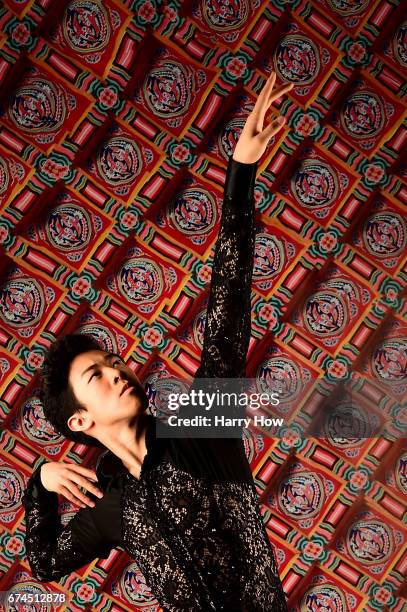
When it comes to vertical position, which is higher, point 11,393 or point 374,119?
point 374,119

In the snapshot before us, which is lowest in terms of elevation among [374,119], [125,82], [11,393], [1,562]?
[1,562]

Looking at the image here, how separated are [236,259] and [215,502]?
1.23ft

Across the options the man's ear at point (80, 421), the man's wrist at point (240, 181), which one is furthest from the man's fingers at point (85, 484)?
the man's wrist at point (240, 181)

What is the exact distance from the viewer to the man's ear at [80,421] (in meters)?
1.16

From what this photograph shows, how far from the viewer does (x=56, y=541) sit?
123cm

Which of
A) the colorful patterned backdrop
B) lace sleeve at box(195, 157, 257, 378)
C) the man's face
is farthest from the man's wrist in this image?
the colorful patterned backdrop

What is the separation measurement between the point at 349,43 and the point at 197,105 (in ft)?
1.19

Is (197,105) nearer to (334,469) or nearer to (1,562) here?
(334,469)

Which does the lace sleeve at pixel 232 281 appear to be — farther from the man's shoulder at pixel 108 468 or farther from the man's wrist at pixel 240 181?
the man's shoulder at pixel 108 468

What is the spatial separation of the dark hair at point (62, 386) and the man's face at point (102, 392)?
11 millimetres

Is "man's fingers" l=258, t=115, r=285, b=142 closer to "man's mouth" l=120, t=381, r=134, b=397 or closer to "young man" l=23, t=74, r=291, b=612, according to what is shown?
"young man" l=23, t=74, r=291, b=612

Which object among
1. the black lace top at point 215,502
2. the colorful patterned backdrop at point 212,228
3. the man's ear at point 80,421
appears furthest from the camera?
the colorful patterned backdrop at point 212,228

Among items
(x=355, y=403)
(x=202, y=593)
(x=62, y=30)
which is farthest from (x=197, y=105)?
(x=202, y=593)

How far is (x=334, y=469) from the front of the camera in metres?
1.63
